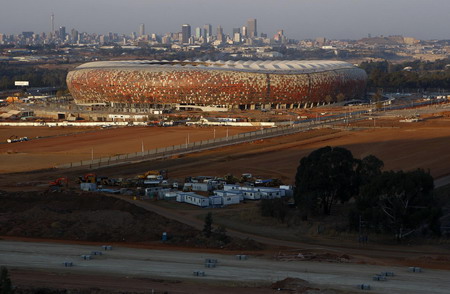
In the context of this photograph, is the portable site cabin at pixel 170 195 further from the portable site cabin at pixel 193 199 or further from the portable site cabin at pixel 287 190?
the portable site cabin at pixel 287 190

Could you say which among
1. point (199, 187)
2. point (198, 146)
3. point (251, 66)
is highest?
point (251, 66)

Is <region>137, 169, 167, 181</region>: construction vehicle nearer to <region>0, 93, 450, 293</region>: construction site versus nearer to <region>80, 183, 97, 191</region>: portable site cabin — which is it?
<region>0, 93, 450, 293</region>: construction site

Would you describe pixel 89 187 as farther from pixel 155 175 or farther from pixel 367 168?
pixel 367 168

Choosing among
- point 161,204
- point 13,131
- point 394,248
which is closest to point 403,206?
point 394,248

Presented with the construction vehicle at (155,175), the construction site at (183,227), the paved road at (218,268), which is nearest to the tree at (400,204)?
the construction site at (183,227)

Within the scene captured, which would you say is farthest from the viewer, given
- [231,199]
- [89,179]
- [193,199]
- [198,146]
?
[198,146]

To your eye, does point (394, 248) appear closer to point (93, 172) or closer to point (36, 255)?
point (36, 255)

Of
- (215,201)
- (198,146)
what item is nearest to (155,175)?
(215,201)
